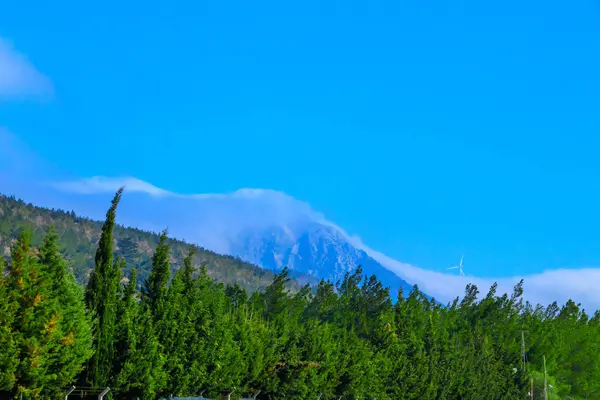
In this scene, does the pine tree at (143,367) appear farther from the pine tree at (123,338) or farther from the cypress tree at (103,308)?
the cypress tree at (103,308)

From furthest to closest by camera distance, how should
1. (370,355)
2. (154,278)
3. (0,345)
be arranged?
(370,355), (154,278), (0,345)

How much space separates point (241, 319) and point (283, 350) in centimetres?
361

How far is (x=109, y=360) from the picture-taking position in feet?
98.8

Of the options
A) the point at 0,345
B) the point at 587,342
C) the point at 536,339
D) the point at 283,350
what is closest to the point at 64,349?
the point at 0,345

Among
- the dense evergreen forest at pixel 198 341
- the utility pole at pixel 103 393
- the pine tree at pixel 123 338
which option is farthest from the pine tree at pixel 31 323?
the pine tree at pixel 123 338

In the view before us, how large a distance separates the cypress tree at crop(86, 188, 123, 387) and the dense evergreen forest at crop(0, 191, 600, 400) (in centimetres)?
4

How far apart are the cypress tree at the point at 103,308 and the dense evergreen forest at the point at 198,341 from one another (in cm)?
4

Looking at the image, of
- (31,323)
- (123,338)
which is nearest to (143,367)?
(123,338)

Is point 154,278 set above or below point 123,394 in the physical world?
above

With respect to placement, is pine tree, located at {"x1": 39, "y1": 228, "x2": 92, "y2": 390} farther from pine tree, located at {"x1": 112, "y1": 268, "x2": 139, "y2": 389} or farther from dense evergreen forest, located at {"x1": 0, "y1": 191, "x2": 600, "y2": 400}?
pine tree, located at {"x1": 112, "y1": 268, "x2": 139, "y2": 389}

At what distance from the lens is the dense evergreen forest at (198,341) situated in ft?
85.9

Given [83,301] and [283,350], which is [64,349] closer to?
[83,301]

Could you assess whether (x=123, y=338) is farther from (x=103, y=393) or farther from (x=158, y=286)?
(x=158, y=286)

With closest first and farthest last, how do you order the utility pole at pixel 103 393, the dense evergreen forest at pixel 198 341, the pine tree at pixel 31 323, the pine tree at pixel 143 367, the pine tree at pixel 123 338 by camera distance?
the pine tree at pixel 31 323
the dense evergreen forest at pixel 198 341
the utility pole at pixel 103 393
the pine tree at pixel 143 367
the pine tree at pixel 123 338
